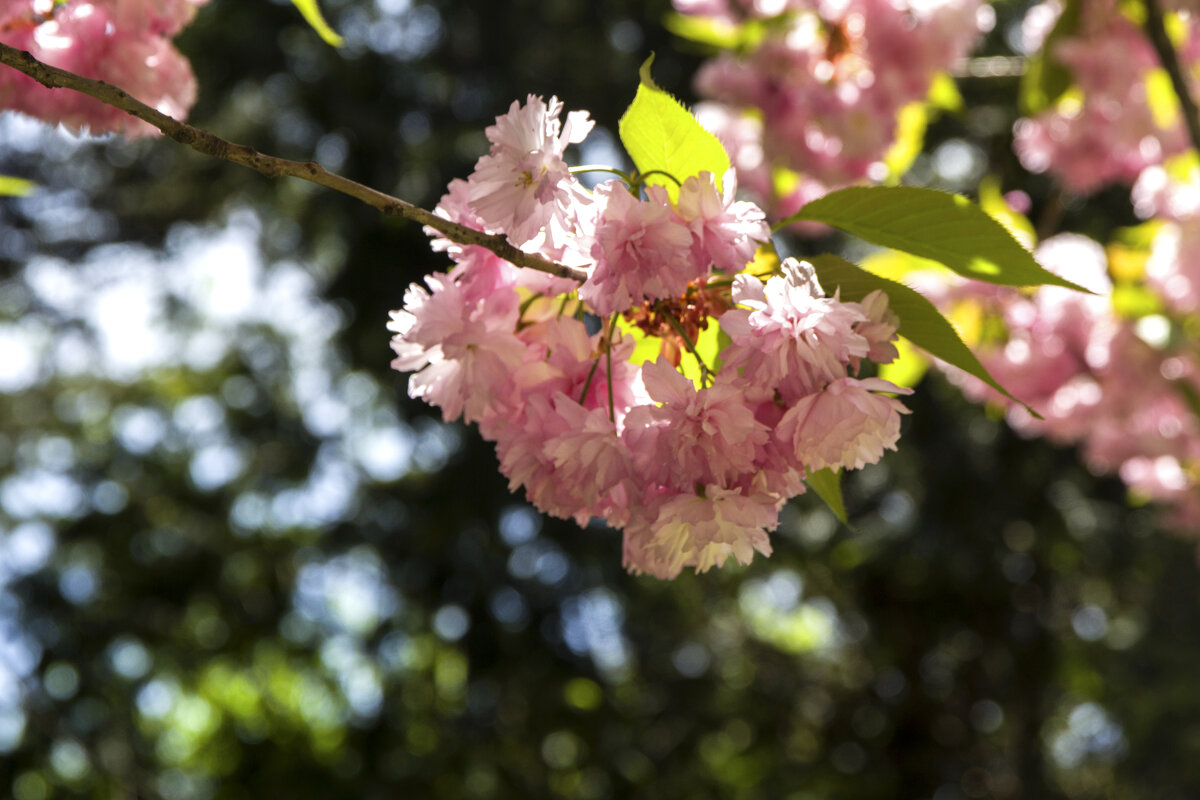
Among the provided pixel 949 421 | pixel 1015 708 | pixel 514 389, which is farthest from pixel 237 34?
pixel 1015 708

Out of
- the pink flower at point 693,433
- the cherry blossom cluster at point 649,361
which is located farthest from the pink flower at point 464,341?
the pink flower at point 693,433

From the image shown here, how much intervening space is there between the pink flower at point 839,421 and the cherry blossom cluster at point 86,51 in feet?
1.98

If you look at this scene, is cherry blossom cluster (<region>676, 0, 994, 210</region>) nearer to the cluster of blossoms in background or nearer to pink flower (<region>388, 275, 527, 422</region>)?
the cluster of blossoms in background

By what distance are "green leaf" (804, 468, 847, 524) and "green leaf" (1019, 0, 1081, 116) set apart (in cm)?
130

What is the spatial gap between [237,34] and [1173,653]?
3.96 m

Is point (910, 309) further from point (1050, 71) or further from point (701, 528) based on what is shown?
point (1050, 71)

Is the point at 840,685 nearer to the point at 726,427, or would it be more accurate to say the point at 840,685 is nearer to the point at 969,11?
the point at 969,11

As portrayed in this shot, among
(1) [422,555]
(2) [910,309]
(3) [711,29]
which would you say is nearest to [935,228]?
(2) [910,309]

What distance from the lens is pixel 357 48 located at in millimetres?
3531

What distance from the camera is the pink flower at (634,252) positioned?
1.97 ft

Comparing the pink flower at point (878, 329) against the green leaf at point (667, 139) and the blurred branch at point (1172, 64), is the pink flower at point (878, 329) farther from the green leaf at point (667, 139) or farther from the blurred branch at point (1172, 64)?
the blurred branch at point (1172, 64)

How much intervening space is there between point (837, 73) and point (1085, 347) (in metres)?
0.73

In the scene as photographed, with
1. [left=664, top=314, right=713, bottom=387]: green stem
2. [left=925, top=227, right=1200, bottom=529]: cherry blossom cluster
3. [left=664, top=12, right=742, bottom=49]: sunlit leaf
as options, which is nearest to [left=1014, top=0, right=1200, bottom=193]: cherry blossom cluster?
[left=925, top=227, right=1200, bottom=529]: cherry blossom cluster

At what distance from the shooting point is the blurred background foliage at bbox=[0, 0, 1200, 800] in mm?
3236
